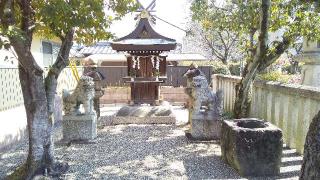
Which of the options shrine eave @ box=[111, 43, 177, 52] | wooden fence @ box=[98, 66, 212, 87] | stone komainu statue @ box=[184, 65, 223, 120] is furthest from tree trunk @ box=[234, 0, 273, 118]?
wooden fence @ box=[98, 66, 212, 87]

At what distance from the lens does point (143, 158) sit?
21.2 feet

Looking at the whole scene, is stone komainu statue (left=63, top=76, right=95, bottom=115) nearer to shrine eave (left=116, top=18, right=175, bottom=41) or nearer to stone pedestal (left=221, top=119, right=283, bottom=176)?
shrine eave (left=116, top=18, right=175, bottom=41)

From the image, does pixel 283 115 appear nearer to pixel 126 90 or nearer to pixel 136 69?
pixel 136 69

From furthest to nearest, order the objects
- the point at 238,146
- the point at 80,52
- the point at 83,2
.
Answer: the point at 80,52 → the point at 238,146 → the point at 83,2

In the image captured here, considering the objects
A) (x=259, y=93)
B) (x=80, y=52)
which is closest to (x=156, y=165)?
(x=259, y=93)

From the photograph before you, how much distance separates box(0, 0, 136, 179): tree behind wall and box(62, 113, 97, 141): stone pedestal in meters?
2.46

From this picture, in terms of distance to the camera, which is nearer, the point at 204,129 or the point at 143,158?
the point at 143,158

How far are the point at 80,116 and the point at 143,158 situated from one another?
7.72ft

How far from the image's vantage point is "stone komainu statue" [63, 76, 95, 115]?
7.98 meters

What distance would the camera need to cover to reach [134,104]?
11.7 m

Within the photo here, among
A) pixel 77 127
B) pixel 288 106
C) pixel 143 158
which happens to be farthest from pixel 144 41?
pixel 288 106

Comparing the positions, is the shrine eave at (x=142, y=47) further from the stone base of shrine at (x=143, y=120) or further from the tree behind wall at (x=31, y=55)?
the tree behind wall at (x=31, y=55)

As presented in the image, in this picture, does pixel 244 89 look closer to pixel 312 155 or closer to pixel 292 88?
pixel 292 88

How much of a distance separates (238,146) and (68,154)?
3627mm
